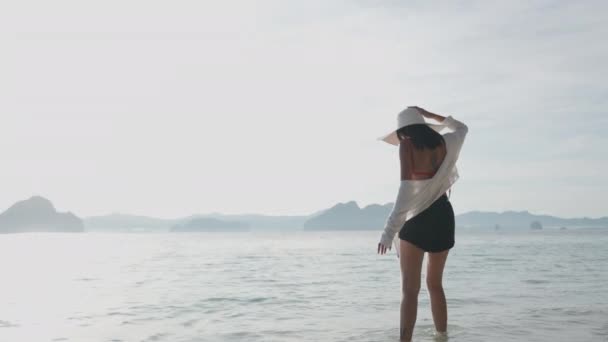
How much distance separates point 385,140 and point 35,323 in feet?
20.7

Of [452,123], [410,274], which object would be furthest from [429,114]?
[410,274]

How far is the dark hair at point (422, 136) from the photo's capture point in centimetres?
513

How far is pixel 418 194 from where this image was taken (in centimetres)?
515

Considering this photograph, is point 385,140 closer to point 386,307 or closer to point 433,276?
point 433,276

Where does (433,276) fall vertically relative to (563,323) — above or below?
above

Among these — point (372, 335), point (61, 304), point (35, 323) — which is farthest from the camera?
point (61, 304)

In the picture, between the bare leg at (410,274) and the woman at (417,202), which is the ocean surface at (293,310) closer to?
the bare leg at (410,274)

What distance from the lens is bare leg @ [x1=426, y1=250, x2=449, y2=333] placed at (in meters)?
5.42

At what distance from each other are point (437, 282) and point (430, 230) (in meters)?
0.68

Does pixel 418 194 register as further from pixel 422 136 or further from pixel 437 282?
pixel 437 282

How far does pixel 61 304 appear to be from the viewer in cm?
1062

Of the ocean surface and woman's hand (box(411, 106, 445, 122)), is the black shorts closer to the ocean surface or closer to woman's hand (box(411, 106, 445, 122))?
woman's hand (box(411, 106, 445, 122))

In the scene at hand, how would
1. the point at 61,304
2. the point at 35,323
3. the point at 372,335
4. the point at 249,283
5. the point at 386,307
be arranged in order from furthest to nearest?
the point at 249,283 < the point at 61,304 < the point at 386,307 < the point at 35,323 < the point at 372,335

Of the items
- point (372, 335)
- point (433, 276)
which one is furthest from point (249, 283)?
point (433, 276)
